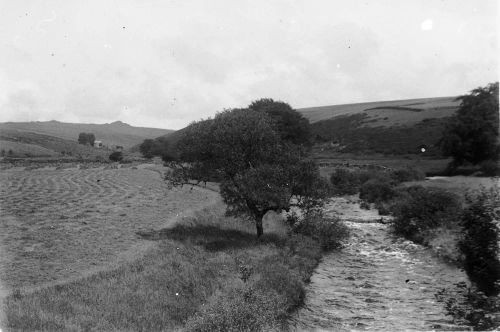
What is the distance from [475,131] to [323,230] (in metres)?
35.1

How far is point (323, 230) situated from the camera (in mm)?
36812

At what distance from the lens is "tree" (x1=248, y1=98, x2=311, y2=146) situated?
86.6 metres

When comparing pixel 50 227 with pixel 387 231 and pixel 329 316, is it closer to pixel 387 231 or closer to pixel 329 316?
pixel 329 316

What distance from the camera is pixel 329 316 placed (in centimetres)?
2077

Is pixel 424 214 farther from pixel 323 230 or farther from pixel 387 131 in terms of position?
pixel 387 131

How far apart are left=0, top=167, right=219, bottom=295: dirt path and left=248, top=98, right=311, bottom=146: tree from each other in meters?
33.0

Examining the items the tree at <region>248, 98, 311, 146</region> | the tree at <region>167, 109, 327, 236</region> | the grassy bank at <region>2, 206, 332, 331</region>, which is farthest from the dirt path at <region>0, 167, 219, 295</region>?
the tree at <region>248, 98, 311, 146</region>

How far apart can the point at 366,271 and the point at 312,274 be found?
387cm

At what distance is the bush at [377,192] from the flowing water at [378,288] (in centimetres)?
2085

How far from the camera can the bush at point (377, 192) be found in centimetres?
5795

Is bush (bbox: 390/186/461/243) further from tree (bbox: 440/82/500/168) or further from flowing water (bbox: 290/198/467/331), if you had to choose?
tree (bbox: 440/82/500/168)

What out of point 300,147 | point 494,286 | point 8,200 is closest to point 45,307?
point 494,286

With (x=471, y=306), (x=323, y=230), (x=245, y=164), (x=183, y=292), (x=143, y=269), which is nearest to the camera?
(x=183, y=292)

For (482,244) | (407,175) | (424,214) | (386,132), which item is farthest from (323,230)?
(386,132)
